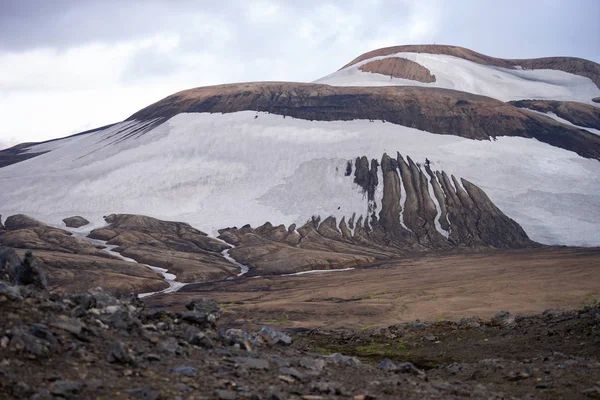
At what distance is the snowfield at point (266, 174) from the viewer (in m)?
81.4

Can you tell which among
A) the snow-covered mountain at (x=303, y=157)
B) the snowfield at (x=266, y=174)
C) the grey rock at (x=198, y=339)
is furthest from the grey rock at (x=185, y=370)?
the snowfield at (x=266, y=174)

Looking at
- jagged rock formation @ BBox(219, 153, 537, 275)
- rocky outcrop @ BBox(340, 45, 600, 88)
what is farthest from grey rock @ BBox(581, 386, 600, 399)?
rocky outcrop @ BBox(340, 45, 600, 88)

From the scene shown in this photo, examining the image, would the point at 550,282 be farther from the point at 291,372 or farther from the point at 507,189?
the point at 507,189

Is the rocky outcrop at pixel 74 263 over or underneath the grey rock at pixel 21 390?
underneath

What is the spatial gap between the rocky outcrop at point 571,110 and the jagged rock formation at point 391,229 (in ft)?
147

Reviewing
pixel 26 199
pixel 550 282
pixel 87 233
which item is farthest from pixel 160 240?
pixel 550 282

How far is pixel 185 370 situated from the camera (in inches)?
500

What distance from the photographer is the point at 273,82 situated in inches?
4592

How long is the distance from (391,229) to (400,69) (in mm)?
62269

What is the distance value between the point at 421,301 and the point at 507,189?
51471 mm

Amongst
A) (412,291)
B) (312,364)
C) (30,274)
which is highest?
(30,274)

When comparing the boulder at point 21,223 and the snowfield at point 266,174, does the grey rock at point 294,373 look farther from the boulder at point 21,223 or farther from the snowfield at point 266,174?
the snowfield at point 266,174

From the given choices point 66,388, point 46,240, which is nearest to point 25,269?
point 66,388

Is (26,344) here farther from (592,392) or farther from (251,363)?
(592,392)
